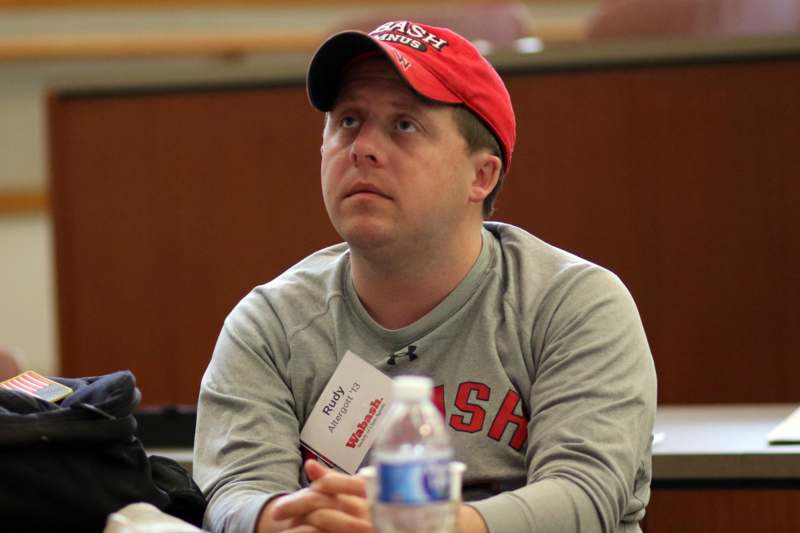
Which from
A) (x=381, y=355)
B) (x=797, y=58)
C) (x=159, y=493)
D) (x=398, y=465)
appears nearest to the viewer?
(x=398, y=465)

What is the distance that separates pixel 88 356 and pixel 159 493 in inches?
59.3

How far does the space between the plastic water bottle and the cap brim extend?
0.54 m

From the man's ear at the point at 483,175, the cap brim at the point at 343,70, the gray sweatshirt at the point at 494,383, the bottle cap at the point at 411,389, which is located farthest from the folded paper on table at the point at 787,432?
the bottle cap at the point at 411,389

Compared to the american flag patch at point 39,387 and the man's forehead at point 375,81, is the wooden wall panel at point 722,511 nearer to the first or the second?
the man's forehead at point 375,81

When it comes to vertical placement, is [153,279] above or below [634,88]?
below

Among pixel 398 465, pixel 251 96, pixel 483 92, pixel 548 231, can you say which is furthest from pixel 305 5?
pixel 398 465

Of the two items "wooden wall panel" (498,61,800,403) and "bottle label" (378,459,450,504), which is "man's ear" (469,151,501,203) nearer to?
"bottle label" (378,459,450,504)

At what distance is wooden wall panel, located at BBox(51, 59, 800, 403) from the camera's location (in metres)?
2.64

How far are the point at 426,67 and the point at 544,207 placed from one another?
47.1 inches

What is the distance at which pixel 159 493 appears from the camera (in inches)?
56.0

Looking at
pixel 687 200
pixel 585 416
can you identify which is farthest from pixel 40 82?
pixel 585 416

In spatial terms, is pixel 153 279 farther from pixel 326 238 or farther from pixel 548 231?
pixel 548 231

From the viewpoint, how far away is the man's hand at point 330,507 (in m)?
1.32

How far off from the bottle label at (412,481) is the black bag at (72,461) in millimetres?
427
